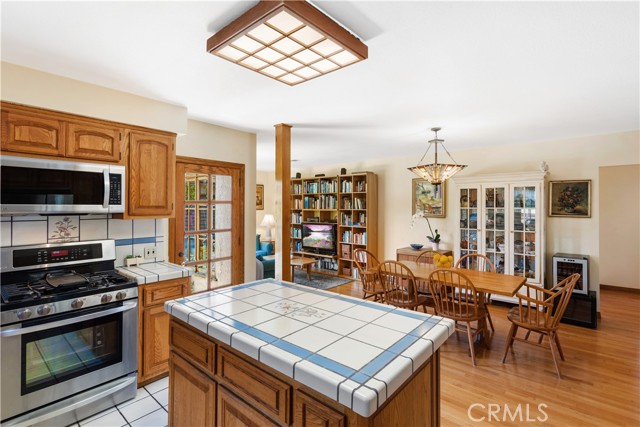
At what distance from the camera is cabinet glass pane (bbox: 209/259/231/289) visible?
3559mm

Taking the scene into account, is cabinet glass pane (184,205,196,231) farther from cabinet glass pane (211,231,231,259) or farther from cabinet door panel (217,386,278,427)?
cabinet door panel (217,386,278,427)

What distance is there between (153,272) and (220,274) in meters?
1.15

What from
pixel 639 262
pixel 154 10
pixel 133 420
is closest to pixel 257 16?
pixel 154 10

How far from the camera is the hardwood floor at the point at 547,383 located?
2.13m

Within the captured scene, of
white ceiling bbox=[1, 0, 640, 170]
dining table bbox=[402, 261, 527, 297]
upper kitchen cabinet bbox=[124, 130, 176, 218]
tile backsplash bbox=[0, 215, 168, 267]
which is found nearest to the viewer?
white ceiling bbox=[1, 0, 640, 170]

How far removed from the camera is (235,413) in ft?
4.18

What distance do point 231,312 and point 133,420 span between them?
1324 mm

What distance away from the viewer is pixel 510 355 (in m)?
2.98

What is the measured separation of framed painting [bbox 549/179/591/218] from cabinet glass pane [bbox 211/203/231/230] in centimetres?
432

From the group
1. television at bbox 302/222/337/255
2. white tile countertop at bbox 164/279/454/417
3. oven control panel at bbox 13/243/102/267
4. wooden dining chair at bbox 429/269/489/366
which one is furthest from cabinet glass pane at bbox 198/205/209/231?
television at bbox 302/222/337/255

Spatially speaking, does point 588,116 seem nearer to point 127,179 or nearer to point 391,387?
point 391,387

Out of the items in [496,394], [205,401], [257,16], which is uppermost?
[257,16]

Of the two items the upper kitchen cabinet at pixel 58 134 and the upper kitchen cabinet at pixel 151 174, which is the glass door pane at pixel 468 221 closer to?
the upper kitchen cabinet at pixel 151 174

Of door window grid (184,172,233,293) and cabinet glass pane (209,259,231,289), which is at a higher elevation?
door window grid (184,172,233,293)
